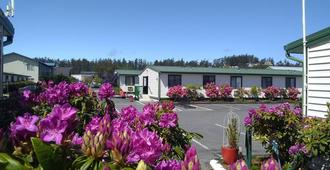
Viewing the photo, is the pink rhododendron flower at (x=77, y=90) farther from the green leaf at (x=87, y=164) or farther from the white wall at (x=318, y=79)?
the white wall at (x=318, y=79)

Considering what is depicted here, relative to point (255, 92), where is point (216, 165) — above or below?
→ below

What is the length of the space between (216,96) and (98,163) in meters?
41.4

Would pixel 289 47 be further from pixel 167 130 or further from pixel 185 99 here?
pixel 185 99

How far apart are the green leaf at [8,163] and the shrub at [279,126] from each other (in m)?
8.74

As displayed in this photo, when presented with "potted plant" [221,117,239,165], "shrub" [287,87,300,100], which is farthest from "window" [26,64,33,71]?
"potted plant" [221,117,239,165]

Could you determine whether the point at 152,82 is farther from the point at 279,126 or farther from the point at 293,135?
the point at 293,135

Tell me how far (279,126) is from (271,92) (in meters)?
35.7

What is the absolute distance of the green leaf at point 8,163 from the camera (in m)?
1.75

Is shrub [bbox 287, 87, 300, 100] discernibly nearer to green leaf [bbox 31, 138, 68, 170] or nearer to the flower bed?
the flower bed

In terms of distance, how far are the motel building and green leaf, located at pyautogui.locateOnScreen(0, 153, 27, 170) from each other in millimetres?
41464

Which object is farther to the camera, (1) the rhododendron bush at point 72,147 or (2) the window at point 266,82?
(2) the window at point 266,82

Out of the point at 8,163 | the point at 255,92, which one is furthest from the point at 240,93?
the point at 8,163

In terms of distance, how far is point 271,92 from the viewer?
45438 millimetres

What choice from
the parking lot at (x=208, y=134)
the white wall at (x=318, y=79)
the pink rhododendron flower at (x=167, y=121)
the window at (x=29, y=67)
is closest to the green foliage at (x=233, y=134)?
the parking lot at (x=208, y=134)
